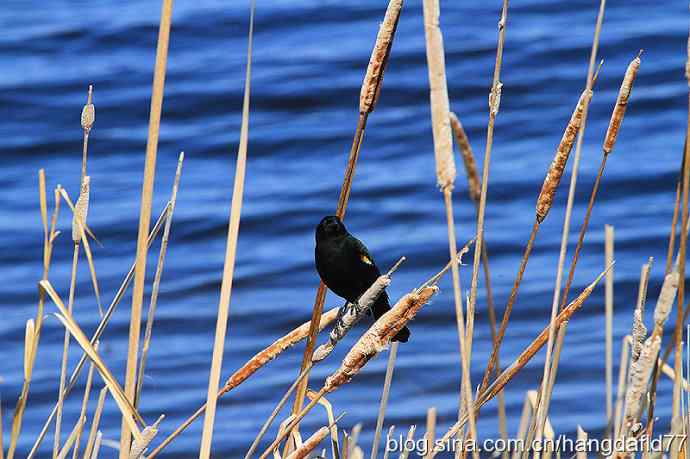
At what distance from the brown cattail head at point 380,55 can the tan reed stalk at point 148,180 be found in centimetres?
34

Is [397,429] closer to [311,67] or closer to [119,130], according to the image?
[119,130]

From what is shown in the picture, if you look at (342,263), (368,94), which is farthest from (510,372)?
(342,263)

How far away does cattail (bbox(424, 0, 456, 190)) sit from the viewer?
66.4 inches

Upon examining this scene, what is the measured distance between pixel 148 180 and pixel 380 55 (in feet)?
1.42

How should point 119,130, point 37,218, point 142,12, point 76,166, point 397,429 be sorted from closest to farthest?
point 397,429, point 37,218, point 76,166, point 119,130, point 142,12

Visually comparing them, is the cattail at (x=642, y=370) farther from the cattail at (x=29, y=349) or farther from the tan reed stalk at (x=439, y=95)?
the cattail at (x=29, y=349)

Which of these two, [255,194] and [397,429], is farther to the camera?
[255,194]

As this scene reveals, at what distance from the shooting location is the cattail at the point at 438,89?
5.53 ft

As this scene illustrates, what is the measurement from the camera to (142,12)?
11914 millimetres

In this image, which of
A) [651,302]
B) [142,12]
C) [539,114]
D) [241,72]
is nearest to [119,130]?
[241,72]

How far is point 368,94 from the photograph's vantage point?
199cm

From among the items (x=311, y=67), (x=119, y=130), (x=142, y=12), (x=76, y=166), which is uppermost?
(x=142, y=12)

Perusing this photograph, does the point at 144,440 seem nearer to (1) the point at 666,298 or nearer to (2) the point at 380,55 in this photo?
(2) the point at 380,55

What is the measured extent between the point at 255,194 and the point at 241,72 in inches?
106
